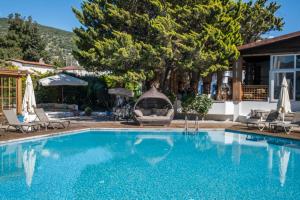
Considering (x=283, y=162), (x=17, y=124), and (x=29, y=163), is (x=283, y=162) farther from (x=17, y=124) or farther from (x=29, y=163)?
(x=17, y=124)

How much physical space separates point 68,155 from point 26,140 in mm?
2870

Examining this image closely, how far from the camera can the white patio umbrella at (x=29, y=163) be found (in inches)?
363

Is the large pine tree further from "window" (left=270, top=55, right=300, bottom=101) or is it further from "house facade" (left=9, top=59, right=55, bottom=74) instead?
"house facade" (left=9, top=59, right=55, bottom=74)

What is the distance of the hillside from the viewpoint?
84338 mm

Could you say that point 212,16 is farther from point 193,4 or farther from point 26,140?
point 26,140

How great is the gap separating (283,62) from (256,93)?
262cm

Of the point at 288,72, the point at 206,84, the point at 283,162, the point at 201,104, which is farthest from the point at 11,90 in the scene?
the point at 283,162

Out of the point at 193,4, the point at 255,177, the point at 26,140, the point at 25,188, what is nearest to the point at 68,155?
the point at 26,140

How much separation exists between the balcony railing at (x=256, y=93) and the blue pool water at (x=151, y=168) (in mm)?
5814

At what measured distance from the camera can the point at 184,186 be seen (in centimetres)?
849

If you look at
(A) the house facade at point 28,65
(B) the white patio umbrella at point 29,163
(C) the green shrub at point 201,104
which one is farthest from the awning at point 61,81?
(B) the white patio umbrella at point 29,163

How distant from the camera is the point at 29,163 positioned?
A: 36.1ft

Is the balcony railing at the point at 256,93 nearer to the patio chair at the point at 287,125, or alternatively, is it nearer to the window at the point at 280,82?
the window at the point at 280,82

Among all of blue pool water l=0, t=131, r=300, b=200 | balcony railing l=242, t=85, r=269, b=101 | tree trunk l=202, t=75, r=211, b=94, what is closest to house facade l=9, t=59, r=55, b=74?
tree trunk l=202, t=75, r=211, b=94
